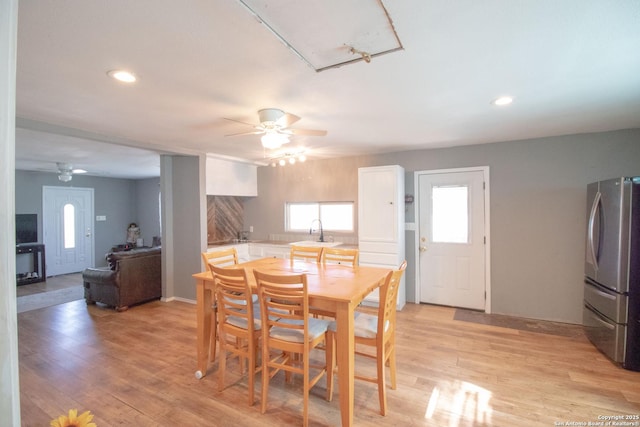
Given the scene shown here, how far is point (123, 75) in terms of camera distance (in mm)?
1982

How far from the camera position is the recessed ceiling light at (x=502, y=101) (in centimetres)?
244

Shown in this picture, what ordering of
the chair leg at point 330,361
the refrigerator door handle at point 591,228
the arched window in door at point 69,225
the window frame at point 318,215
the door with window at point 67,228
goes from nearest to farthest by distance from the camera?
1. the chair leg at point 330,361
2. the refrigerator door handle at point 591,228
3. the window frame at point 318,215
4. the door with window at point 67,228
5. the arched window in door at point 69,225

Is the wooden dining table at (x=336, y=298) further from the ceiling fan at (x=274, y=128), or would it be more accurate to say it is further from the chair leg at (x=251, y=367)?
the ceiling fan at (x=274, y=128)

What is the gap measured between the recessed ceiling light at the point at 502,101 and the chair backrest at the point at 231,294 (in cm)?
245

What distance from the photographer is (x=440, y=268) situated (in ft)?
14.4

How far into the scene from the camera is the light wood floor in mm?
2100

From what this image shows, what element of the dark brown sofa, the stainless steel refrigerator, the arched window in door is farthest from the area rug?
the stainless steel refrigerator

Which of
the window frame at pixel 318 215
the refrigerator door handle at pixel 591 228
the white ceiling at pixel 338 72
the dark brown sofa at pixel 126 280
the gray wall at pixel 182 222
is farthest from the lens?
the window frame at pixel 318 215

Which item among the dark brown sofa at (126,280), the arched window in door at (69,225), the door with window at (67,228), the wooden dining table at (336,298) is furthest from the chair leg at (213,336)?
the arched window in door at (69,225)

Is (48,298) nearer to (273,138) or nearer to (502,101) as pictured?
(273,138)

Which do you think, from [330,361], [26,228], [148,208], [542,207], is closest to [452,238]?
[542,207]

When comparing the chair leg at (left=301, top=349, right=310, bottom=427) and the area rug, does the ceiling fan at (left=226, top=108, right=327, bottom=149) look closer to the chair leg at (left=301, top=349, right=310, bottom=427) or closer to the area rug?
the chair leg at (left=301, top=349, right=310, bottom=427)

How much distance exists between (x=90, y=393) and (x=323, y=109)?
9.97ft

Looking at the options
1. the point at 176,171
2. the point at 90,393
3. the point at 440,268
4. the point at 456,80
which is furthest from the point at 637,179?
the point at 176,171
